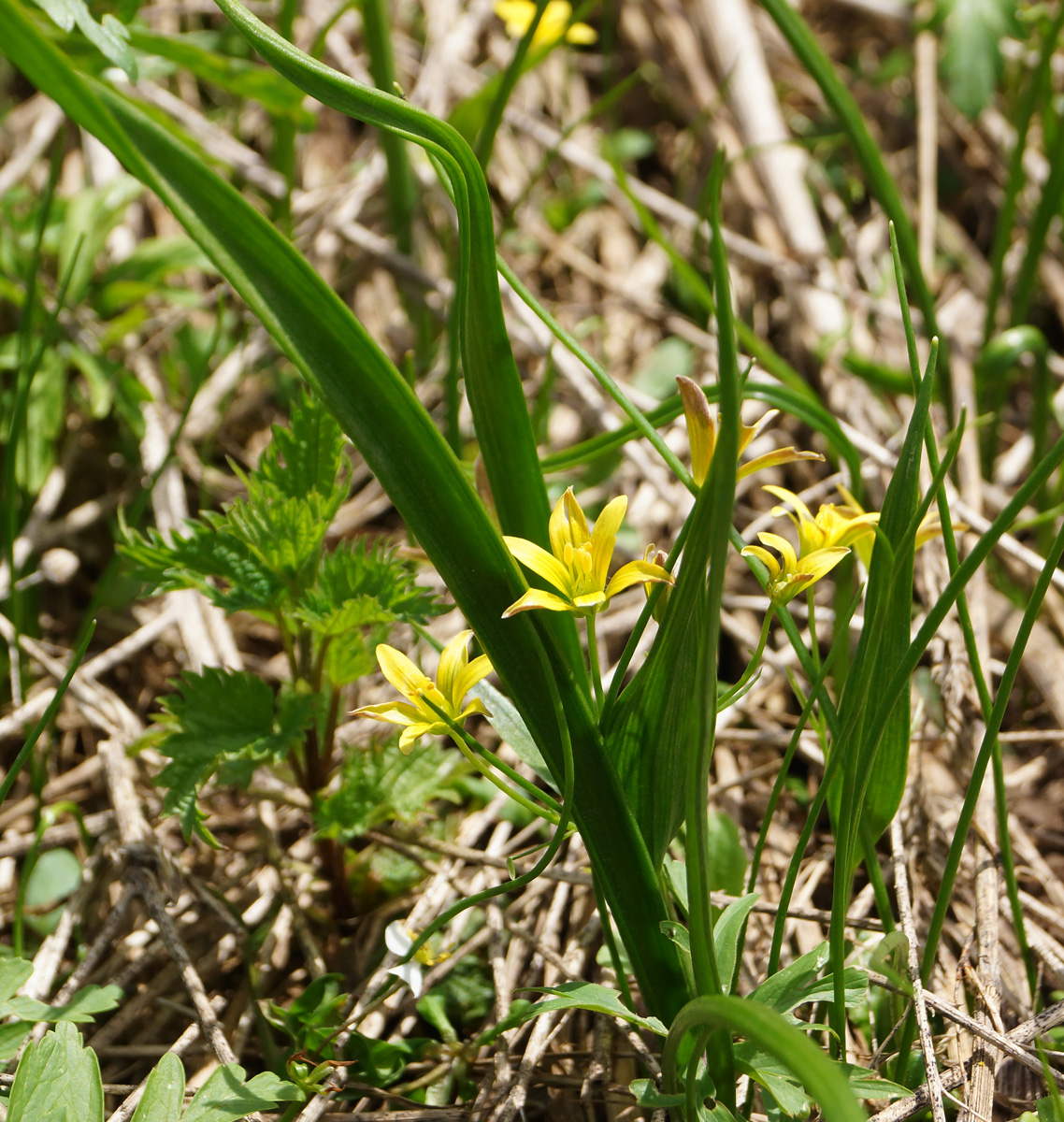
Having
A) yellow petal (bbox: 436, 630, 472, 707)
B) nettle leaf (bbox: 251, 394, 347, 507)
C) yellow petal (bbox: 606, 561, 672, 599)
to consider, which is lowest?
yellow petal (bbox: 436, 630, 472, 707)

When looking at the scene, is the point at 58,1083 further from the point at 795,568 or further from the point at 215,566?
the point at 795,568

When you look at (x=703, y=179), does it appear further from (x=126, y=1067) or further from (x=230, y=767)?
(x=126, y=1067)

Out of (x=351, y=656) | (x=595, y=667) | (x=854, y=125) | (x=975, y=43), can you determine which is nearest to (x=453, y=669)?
(x=595, y=667)

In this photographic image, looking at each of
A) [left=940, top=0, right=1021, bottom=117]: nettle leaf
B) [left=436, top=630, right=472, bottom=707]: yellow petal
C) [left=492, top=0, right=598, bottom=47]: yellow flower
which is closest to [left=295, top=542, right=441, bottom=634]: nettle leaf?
[left=436, top=630, right=472, bottom=707]: yellow petal

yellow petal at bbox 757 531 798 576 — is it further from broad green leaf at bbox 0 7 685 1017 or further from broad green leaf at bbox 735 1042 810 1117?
broad green leaf at bbox 735 1042 810 1117

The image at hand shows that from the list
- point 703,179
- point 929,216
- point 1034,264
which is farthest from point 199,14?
point 1034,264

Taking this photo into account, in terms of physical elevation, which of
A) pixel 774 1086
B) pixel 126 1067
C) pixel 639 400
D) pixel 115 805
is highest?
pixel 639 400
